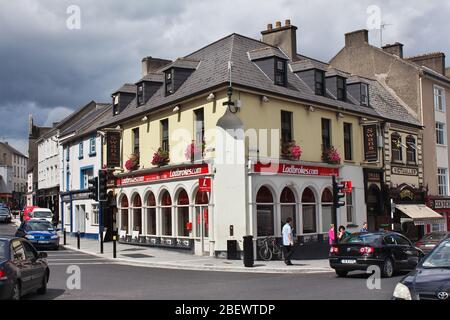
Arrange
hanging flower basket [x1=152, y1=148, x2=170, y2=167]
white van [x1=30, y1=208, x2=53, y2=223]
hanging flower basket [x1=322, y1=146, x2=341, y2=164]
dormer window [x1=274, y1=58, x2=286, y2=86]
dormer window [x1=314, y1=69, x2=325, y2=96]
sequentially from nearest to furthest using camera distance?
dormer window [x1=274, y1=58, x2=286, y2=86], hanging flower basket [x1=152, y1=148, x2=170, y2=167], hanging flower basket [x1=322, y1=146, x2=341, y2=164], dormer window [x1=314, y1=69, x2=325, y2=96], white van [x1=30, y1=208, x2=53, y2=223]

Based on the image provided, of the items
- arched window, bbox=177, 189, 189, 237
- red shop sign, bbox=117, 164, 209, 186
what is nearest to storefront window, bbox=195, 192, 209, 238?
arched window, bbox=177, 189, 189, 237

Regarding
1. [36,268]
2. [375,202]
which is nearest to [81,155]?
[375,202]

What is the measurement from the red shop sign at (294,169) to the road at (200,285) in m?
6.44

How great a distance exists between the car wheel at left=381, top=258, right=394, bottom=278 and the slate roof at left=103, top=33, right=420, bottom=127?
10.3 metres

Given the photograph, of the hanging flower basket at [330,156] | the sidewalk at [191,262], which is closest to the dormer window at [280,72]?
the hanging flower basket at [330,156]

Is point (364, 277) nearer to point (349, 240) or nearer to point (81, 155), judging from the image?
point (349, 240)

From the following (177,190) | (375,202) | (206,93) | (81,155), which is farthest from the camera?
(81,155)

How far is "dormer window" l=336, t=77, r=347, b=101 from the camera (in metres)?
29.8

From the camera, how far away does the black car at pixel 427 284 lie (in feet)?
26.0

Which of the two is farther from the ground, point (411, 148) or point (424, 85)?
point (424, 85)

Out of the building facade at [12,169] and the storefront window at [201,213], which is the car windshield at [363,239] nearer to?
the storefront window at [201,213]

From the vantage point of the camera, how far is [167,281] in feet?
51.5

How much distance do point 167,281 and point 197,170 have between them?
9.19 meters

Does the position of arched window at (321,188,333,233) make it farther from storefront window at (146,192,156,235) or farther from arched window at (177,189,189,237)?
storefront window at (146,192,156,235)
